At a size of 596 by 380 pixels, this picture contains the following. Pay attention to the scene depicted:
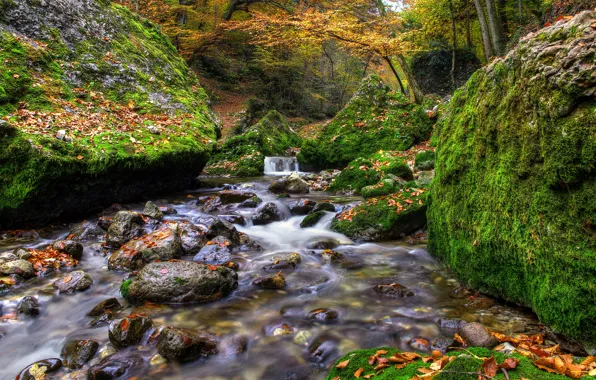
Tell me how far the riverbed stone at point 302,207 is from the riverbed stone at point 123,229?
3.45 m

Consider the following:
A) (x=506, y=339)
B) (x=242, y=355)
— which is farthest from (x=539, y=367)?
(x=242, y=355)

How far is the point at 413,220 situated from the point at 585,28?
14.6 feet

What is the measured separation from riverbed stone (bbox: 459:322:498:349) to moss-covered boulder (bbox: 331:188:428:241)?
337cm

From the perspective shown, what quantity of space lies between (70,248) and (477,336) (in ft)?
18.2

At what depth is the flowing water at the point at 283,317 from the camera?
133 inches

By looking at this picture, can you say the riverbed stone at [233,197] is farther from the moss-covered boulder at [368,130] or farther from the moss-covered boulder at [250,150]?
the moss-covered boulder at [368,130]

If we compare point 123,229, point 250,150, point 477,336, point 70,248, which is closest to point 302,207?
point 123,229

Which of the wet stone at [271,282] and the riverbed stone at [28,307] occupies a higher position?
the riverbed stone at [28,307]

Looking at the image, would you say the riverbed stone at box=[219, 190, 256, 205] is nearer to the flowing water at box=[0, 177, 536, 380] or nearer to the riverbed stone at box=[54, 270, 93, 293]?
the flowing water at box=[0, 177, 536, 380]

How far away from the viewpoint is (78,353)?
3408mm

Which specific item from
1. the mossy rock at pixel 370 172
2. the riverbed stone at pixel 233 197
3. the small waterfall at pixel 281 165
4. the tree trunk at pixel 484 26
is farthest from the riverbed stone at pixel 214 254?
the tree trunk at pixel 484 26

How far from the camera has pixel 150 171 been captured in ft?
27.3

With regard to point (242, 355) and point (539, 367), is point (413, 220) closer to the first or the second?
point (242, 355)

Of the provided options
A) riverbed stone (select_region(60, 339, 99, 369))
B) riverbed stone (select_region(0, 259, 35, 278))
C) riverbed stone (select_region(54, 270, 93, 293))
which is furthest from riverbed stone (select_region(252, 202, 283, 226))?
riverbed stone (select_region(60, 339, 99, 369))
